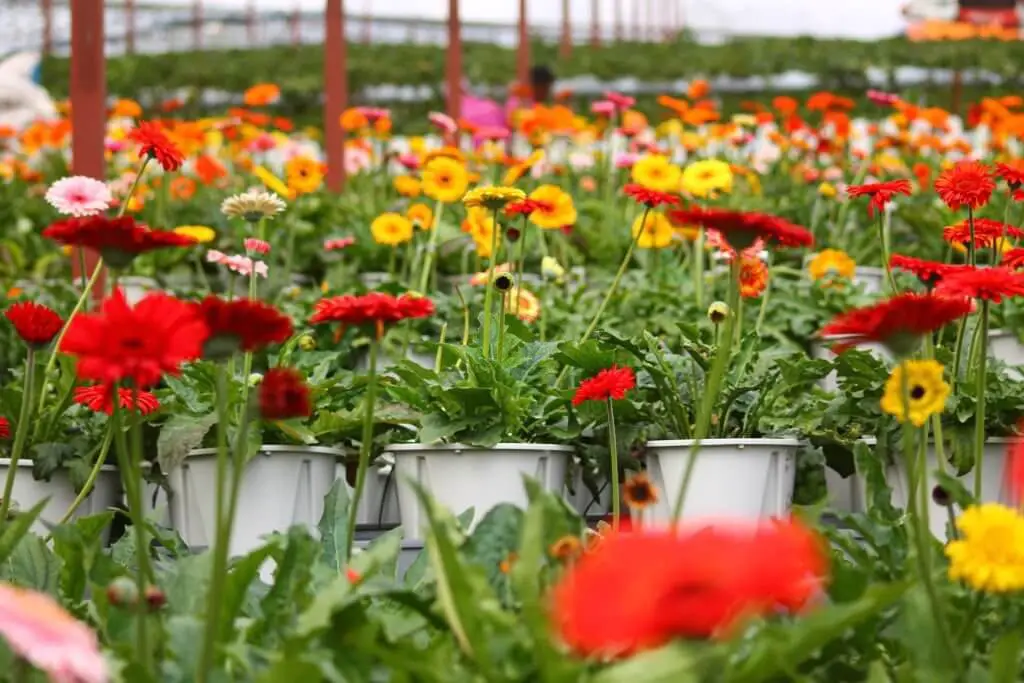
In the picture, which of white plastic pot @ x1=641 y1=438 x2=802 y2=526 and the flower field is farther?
white plastic pot @ x1=641 y1=438 x2=802 y2=526

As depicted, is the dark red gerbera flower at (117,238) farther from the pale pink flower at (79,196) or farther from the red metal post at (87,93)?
the red metal post at (87,93)

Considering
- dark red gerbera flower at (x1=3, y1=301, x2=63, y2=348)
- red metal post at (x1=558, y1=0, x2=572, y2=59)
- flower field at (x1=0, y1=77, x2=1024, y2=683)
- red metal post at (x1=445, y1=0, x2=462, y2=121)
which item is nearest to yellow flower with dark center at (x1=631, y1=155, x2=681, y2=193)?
flower field at (x1=0, y1=77, x2=1024, y2=683)

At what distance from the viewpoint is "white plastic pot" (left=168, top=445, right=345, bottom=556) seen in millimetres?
2473

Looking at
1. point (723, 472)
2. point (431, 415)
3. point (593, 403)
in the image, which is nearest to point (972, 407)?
point (723, 472)

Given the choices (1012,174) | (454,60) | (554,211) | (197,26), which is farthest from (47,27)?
(1012,174)

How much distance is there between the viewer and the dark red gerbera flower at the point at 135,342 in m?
1.16

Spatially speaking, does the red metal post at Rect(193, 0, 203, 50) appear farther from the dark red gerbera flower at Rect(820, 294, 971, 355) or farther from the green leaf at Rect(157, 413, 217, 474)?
the dark red gerbera flower at Rect(820, 294, 971, 355)

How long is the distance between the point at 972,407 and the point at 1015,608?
93 cm

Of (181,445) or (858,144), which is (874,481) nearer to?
(181,445)

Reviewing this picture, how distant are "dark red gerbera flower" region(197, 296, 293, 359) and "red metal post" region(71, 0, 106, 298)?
7.71ft

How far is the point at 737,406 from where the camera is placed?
2570mm

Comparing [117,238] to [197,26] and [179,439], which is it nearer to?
[179,439]

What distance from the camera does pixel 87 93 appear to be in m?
3.60

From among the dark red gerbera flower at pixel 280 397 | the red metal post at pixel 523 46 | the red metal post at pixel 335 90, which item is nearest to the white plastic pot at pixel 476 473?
the dark red gerbera flower at pixel 280 397
